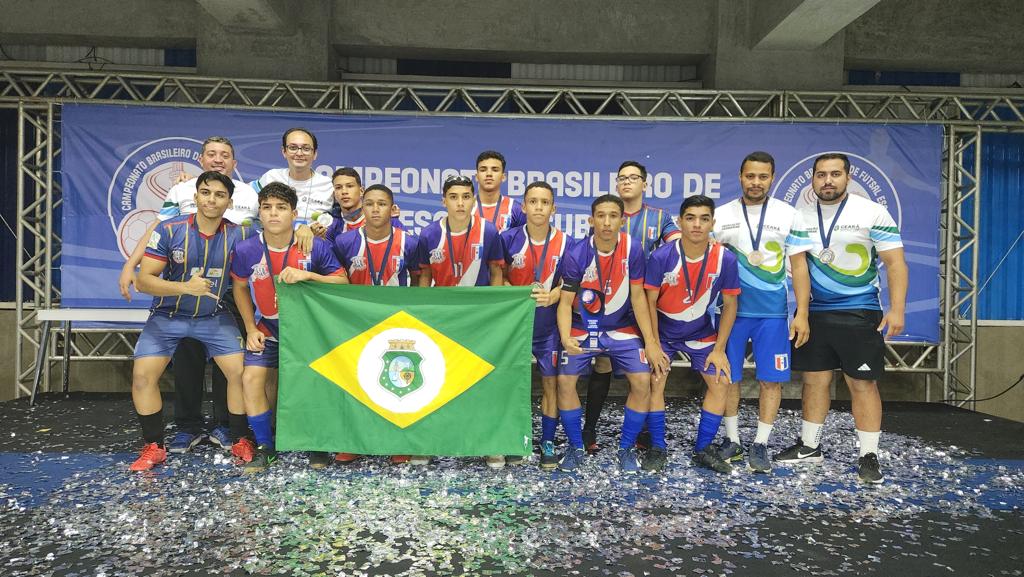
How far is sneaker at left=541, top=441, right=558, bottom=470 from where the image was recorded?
Result: 3.58m

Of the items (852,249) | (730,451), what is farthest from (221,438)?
(852,249)

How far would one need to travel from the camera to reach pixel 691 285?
363cm

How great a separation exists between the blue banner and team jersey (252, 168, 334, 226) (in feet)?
6.74

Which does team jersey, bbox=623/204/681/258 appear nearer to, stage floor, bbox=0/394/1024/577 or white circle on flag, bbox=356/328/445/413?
stage floor, bbox=0/394/1024/577

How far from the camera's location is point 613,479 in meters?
3.40

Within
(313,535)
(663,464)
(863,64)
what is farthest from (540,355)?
(863,64)

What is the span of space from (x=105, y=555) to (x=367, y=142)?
4.58 meters

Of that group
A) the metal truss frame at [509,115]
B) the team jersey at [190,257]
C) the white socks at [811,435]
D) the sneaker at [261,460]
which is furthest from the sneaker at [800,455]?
the team jersey at [190,257]

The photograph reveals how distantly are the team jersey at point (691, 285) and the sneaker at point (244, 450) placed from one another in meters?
2.40

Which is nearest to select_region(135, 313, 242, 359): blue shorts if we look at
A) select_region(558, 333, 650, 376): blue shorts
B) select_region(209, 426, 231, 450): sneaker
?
select_region(209, 426, 231, 450): sneaker

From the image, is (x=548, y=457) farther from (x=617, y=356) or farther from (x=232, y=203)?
(x=232, y=203)

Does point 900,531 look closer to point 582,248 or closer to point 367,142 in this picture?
point 582,248

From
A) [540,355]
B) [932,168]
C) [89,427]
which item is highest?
[932,168]

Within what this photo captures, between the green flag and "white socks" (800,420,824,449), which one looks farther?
"white socks" (800,420,824,449)
